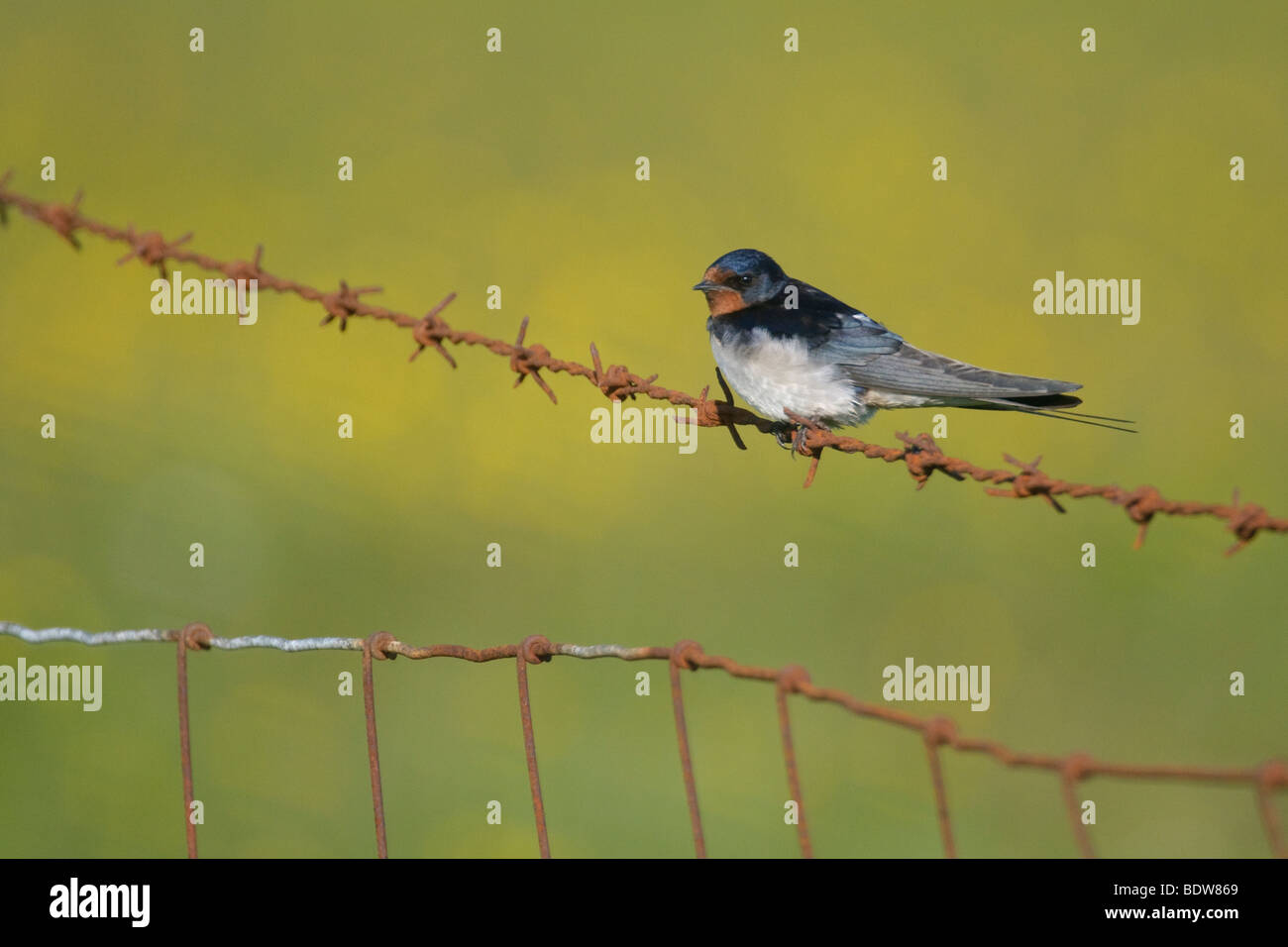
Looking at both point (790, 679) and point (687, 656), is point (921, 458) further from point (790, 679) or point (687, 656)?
point (790, 679)

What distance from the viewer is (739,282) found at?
5.41 meters

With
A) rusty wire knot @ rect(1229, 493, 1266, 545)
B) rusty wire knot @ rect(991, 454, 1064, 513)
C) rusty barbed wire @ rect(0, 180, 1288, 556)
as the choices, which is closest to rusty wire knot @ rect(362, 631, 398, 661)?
rusty barbed wire @ rect(0, 180, 1288, 556)

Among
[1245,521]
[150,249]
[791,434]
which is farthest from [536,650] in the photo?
[791,434]

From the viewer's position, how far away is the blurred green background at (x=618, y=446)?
340 inches

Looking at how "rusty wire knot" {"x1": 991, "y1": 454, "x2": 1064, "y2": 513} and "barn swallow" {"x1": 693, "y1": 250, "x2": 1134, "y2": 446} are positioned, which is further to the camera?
"barn swallow" {"x1": 693, "y1": 250, "x2": 1134, "y2": 446}

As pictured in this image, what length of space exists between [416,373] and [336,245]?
1645 mm

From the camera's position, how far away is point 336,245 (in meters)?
12.9

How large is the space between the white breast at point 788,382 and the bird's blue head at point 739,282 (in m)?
0.38

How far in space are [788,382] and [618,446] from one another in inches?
280

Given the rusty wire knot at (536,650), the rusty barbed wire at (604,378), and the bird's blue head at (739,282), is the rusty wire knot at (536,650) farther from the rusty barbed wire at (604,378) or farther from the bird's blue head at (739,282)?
the bird's blue head at (739,282)

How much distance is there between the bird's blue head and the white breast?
1.23 ft

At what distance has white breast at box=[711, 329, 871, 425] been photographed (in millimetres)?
4883

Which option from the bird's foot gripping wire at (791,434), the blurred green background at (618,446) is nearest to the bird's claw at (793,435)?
the bird's foot gripping wire at (791,434)

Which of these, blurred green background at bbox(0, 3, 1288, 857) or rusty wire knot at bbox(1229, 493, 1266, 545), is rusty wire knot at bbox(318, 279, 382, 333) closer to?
rusty wire knot at bbox(1229, 493, 1266, 545)
